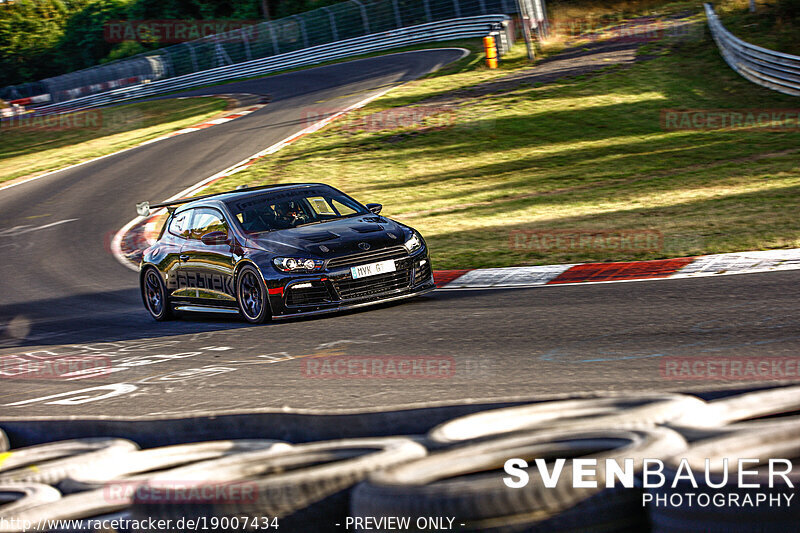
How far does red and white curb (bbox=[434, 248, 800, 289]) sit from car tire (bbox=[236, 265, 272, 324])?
93.4 inches

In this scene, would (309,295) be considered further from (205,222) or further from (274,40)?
(274,40)

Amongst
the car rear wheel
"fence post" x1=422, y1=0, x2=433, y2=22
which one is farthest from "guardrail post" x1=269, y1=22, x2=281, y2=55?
the car rear wheel

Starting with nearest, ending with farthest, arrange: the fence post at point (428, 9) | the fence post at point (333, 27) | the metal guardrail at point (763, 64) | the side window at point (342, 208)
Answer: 1. the side window at point (342, 208)
2. the metal guardrail at point (763, 64)
3. the fence post at point (428, 9)
4. the fence post at point (333, 27)

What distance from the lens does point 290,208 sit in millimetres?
10477

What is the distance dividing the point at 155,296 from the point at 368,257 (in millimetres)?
3580

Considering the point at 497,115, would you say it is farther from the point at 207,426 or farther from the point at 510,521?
the point at 510,521

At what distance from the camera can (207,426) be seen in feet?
16.0

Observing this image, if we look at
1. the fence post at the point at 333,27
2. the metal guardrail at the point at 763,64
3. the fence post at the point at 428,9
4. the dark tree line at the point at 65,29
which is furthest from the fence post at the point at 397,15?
the dark tree line at the point at 65,29

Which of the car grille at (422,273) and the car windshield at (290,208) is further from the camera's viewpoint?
the car windshield at (290,208)

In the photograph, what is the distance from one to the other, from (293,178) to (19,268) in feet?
23.3

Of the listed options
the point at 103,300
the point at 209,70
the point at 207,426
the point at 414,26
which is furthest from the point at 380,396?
the point at 209,70

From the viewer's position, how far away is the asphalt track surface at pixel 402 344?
Result: 573 centimetres

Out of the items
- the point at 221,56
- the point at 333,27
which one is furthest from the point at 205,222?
the point at 221,56

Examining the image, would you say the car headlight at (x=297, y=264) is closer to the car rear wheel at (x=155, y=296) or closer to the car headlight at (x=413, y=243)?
the car headlight at (x=413, y=243)
